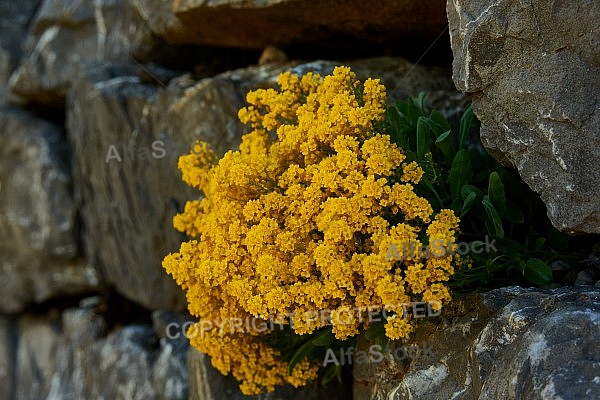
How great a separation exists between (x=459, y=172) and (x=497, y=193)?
0.57 ft

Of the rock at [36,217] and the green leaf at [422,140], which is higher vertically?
the green leaf at [422,140]

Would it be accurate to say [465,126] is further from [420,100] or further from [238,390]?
[238,390]

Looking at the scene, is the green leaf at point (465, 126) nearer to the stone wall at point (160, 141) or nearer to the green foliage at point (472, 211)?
the green foliage at point (472, 211)

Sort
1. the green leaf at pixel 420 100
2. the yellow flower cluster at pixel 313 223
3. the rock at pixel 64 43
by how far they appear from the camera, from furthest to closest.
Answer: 1. the rock at pixel 64 43
2. the green leaf at pixel 420 100
3. the yellow flower cluster at pixel 313 223

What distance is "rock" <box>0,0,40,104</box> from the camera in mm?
5645

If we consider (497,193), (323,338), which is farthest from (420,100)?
(323,338)

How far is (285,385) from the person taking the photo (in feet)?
11.1

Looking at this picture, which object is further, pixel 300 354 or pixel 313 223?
pixel 300 354

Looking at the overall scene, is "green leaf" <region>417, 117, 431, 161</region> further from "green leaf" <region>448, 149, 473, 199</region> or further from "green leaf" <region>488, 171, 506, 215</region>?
"green leaf" <region>488, 171, 506, 215</region>

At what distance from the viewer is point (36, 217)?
520 cm

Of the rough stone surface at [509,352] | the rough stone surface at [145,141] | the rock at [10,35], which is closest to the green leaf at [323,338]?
the rough stone surface at [509,352]

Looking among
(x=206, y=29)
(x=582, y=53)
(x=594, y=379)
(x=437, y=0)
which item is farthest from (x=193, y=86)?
(x=594, y=379)

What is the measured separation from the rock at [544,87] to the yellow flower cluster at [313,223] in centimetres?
33

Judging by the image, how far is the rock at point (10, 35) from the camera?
18.5 ft
